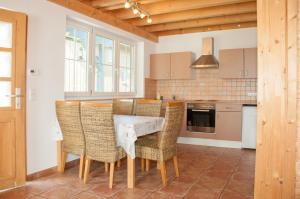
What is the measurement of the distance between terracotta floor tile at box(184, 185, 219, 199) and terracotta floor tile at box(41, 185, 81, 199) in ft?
4.00

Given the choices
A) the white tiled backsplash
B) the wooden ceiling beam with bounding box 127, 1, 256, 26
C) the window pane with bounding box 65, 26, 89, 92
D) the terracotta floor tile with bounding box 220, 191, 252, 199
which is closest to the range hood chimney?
the white tiled backsplash

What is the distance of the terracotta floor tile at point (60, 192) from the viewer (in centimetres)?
259

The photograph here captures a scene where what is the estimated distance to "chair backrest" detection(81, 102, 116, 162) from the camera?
2.65 metres

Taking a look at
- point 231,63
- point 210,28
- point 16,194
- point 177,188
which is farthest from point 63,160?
point 210,28

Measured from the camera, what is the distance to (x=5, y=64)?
277cm

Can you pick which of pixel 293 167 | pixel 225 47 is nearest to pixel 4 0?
pixel 293 167

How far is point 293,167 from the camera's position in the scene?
1820 millimetres

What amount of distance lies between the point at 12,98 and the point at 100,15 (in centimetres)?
214

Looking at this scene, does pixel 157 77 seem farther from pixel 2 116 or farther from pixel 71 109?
pixel 2 116

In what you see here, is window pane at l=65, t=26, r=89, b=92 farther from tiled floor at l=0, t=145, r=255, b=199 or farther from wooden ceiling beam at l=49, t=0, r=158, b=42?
tiled floor at l=0, t=145, r=255, b=199

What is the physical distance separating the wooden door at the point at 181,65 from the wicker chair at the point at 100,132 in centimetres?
324

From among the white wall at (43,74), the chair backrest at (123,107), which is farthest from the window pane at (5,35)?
the chair backrest at (123,107)

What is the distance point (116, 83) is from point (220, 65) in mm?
2254

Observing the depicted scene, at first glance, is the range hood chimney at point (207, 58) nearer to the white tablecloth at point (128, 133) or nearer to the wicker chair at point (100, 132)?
the white tablecloth at point (128, 133)
